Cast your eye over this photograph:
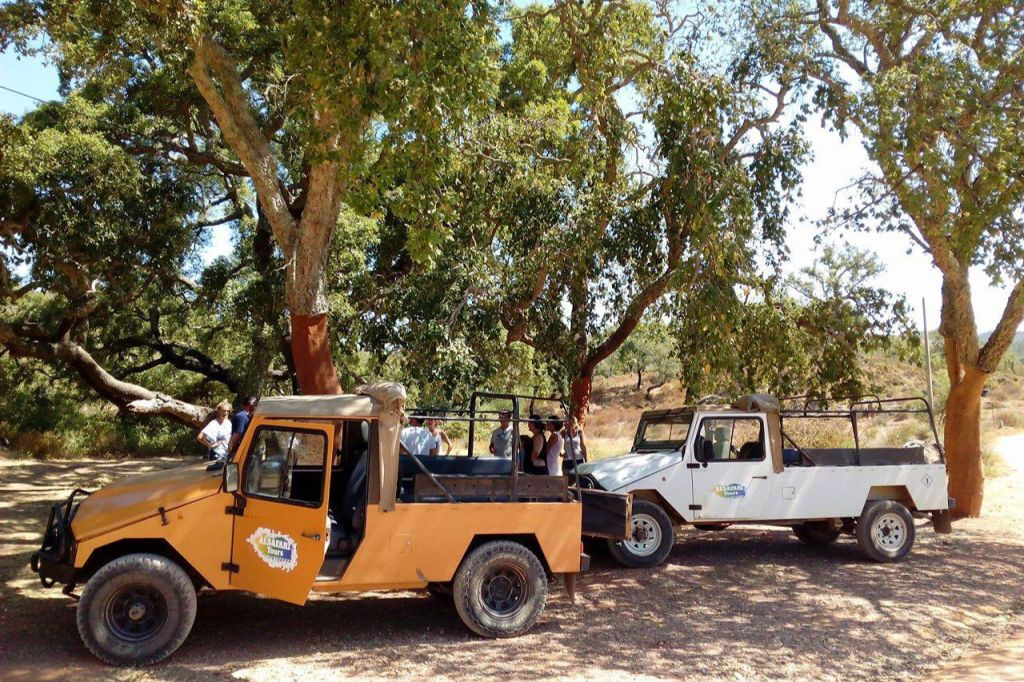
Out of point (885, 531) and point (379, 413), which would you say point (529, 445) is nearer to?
point (379, 413)

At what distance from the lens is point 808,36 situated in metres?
12.9

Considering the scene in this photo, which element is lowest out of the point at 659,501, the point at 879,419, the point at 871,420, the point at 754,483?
the point at 659,501

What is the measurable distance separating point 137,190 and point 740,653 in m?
12.1

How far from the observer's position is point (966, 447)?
1428 cm

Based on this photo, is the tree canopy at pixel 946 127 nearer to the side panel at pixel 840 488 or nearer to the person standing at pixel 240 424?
the side panel at pixel 840 488

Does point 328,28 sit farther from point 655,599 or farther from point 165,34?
point 655,599

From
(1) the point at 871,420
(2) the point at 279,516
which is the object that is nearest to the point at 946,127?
(2) the point at 279,516

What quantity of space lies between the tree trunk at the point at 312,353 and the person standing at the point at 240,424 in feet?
2.25

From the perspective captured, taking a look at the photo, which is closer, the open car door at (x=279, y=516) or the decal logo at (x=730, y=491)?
the open car door at (x=279, y=516)

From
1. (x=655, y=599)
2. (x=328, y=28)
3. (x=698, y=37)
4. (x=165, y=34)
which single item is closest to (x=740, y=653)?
(x=655, y=599)

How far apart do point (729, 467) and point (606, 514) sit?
2.79 metres

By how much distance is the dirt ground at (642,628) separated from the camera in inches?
249

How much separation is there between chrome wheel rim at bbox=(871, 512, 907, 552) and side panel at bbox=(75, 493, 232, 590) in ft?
26.3

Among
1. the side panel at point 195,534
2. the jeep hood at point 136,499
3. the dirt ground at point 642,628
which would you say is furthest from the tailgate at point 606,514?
the jeep hood at point 136,499
